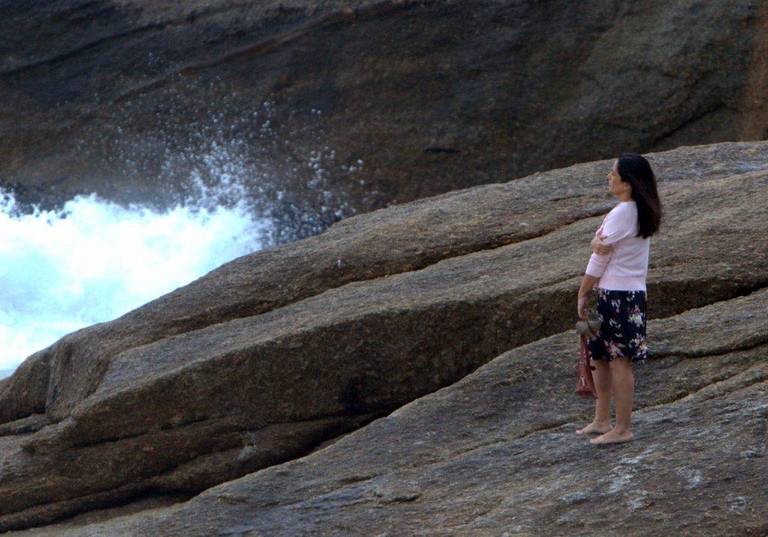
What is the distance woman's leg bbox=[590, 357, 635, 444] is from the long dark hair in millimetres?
574

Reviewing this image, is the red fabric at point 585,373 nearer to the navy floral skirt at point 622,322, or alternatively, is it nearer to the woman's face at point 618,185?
the navy floral skirt at point 622,322

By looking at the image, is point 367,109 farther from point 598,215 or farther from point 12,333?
point 598,215

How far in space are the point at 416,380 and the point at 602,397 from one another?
5.95 feet

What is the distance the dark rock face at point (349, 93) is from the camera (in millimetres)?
16469

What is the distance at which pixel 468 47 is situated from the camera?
17.1 meters

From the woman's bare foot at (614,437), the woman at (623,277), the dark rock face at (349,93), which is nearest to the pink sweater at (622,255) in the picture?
the woman at (623,277)

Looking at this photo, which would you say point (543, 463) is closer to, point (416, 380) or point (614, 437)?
point (614, 437)

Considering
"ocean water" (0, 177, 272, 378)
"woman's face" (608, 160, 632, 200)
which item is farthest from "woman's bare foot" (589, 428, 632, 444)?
"ocean water" (0, 177, 272, 378)

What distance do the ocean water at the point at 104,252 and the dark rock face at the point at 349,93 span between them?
262 millimetres

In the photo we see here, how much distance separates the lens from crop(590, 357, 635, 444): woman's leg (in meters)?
6.16

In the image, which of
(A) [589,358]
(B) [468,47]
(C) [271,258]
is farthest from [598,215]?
(B) [468,47]

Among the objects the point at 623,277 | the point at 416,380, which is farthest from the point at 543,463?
the point at 416,380

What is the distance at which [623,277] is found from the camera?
6.10m

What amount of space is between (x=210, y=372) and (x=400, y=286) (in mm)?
1219
